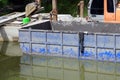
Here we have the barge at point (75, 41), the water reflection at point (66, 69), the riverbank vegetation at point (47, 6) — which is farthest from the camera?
the riverbank vegetation at point (47, 6)

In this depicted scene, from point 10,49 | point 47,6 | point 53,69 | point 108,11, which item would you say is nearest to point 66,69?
point 53,69

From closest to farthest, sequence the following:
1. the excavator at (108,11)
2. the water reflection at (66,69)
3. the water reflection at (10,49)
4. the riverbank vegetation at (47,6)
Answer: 1. the water reflection at (66,69)
2. the excavator at (108,11)
3. the water reflection at (10,49)
4. the riverbank vegetation at (47,6)

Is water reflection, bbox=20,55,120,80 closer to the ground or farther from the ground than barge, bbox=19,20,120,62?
closer to the ground

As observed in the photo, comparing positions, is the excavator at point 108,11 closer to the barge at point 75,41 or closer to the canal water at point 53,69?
the barge at point 75,41

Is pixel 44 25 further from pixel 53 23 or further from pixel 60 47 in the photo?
pixel 60 47

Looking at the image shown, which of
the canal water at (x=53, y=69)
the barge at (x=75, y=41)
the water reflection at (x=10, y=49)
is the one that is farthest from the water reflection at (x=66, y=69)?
the water reflection at (x=10, y=49)

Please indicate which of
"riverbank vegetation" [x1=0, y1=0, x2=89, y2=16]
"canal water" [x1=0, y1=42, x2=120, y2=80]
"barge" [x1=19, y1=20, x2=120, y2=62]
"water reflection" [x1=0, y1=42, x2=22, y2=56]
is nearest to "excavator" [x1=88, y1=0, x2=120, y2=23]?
"barge" [x1=19, y1=20, x2=120, y2=62]

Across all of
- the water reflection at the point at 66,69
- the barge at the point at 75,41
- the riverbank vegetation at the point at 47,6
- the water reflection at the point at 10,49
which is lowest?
the water reflection at the point at 66,69

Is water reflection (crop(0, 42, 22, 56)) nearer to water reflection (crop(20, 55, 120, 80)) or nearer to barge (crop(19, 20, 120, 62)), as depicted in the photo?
barge (crop(19, 20, 120, 62))

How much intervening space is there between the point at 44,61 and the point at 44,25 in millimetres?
2651

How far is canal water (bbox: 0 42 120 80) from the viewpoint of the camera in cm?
1236

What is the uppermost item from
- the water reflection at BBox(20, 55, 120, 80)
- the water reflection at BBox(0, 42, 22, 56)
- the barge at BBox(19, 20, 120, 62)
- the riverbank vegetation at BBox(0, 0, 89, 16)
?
the riverbank vegetation at BBox(0, 0, 89, 16)

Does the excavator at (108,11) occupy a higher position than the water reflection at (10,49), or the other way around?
the excavator at (108,11)

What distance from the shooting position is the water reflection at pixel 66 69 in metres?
12.3
